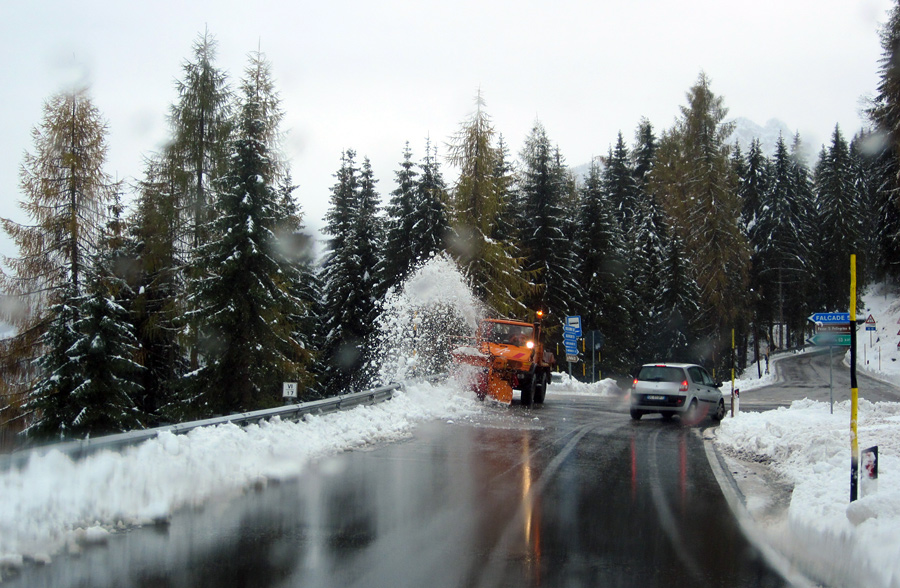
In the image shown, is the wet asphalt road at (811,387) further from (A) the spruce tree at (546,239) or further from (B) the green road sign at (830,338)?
(A) the spruce tree at (546,239)

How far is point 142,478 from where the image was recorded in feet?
27.3

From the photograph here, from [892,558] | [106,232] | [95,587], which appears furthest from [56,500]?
[106,232]

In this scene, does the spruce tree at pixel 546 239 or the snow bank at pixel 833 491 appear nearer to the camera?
the snow bank at pixel 833 491

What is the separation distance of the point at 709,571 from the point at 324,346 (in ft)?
120

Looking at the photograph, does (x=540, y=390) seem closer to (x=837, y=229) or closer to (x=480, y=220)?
(x=480, y=220)

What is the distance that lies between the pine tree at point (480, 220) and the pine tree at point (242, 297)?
14242 millimetres

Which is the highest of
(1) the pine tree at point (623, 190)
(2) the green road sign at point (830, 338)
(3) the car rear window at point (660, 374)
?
(1) the pine tree at point (623, 190)

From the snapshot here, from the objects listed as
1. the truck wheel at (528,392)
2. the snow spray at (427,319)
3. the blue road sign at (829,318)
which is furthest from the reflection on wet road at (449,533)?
the snow spray at (427,319)

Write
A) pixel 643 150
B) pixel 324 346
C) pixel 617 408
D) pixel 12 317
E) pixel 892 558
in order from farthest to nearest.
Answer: pixel 643 150, pixel 324 346, pixel 617 408, pixel 12 317, pixel 892 558

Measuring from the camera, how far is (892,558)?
5840mm

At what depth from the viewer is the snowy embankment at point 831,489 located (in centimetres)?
614

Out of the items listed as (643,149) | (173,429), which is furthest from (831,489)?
(643,149)

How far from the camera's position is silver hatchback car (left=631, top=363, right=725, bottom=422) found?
761 inches

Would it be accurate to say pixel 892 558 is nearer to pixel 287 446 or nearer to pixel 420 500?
pixel 420 500
